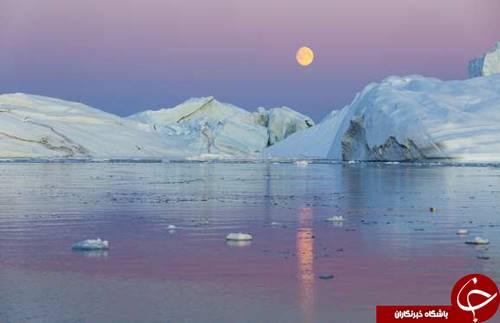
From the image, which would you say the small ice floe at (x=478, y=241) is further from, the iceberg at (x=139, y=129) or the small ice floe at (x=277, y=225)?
the iceberg at (x=139, y=129)

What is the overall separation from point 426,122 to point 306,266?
1848 inches

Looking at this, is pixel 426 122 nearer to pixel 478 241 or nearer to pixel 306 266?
pixel 478 241

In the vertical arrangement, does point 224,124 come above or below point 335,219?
above

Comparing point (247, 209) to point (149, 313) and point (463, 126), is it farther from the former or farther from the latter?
point (463, 126)

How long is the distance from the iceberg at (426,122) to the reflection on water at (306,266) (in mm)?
39691

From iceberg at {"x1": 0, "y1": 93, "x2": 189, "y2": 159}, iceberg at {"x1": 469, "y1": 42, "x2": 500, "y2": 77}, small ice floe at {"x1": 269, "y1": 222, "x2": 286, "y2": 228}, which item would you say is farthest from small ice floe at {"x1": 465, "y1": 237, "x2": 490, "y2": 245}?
iceberg at {"x1": 469, "y1": 42, "x2": 500, "y2": 77}

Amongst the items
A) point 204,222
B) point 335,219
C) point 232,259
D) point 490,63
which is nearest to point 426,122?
point 335,219

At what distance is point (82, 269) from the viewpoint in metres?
9.20

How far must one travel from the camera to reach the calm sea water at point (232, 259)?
23.8ft

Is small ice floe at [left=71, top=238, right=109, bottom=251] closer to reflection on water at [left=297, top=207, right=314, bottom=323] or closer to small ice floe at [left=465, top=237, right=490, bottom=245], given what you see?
reflection on water at [left=297, top=207, right=314, bottom=323]

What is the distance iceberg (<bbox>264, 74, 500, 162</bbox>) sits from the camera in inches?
2084

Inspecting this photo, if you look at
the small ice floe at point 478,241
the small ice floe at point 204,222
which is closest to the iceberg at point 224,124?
the small ice floe at point 204,222

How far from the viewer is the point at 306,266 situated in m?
9.48

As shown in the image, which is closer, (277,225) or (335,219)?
(277,225)
